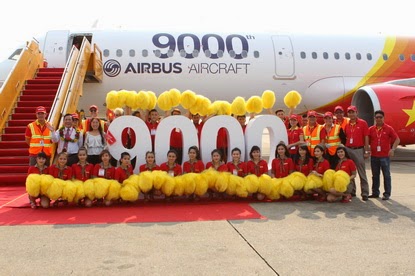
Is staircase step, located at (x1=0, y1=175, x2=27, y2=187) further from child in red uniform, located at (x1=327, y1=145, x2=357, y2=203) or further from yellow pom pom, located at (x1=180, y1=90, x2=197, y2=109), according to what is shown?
child in red uniform, located at (x1=327, y1=145, x2=357, y2=203)

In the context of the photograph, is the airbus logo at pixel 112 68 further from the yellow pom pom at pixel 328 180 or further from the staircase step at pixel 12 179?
Answer: the yellow pom pom at pixel 328 180

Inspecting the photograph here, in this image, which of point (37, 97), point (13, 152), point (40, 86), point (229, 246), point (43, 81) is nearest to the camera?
point (229, 246)

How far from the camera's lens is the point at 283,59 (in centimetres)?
1276

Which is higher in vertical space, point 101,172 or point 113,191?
point 101,172

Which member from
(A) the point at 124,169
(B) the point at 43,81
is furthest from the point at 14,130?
(A) the point at 124,169

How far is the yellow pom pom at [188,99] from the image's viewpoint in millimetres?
7383

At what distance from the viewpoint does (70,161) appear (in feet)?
23.3

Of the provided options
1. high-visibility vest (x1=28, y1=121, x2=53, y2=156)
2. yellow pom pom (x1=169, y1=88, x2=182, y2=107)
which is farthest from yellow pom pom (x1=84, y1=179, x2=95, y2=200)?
yellow pom pom (x1=169, y1=88, x2=182, y2=107)

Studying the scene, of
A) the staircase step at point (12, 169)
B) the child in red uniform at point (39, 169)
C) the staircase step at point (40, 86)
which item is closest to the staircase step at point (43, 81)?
the staircase step at point (40, 86)

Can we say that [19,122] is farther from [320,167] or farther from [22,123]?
Result: [320,167]

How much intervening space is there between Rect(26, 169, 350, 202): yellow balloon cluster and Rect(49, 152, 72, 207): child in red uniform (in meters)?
0.20

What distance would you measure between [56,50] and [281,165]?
7470 millimetres

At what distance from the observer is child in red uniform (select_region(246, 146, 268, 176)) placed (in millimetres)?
6918

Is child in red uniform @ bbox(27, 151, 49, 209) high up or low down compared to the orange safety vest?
down
